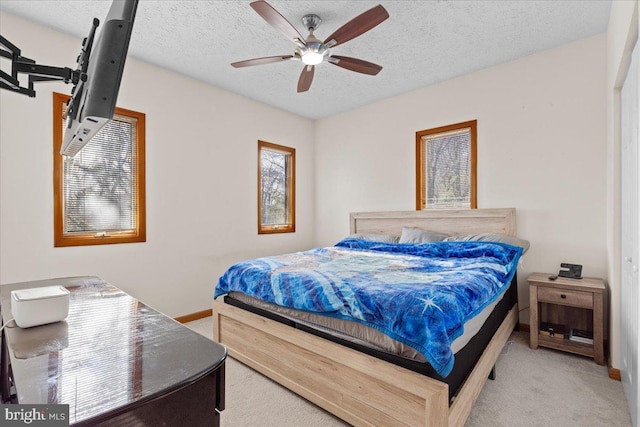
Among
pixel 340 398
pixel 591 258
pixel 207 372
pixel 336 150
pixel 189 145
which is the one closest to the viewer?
pixel 207 372

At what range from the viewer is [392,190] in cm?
448

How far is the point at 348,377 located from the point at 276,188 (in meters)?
3.50

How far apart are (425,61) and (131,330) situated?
3569mm

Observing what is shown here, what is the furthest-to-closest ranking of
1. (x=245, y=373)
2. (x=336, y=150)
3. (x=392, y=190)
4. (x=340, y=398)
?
(x=336, y=150) < (x=392, y=190) < (x=245, y=373) < (x=340, y=398)

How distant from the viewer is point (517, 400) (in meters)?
2.08

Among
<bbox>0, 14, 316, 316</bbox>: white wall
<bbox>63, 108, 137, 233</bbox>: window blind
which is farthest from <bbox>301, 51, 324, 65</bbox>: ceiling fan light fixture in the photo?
<bbox>63, 108, 137, 233</bbox>: window blind

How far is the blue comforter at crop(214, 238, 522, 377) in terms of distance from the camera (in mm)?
1562

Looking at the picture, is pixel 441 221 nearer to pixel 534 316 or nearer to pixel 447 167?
pixel 447 167

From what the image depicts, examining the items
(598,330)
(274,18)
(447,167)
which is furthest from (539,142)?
(274,18)

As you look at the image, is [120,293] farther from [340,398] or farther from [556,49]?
[556,49]

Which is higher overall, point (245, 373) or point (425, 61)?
point (425, 61)

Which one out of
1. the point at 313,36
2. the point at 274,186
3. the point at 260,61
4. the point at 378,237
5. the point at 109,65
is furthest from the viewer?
the point at 274,186

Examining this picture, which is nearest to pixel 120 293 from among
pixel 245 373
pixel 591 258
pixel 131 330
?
pixel 131 330

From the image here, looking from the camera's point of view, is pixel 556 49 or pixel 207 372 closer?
pixel 207 372
